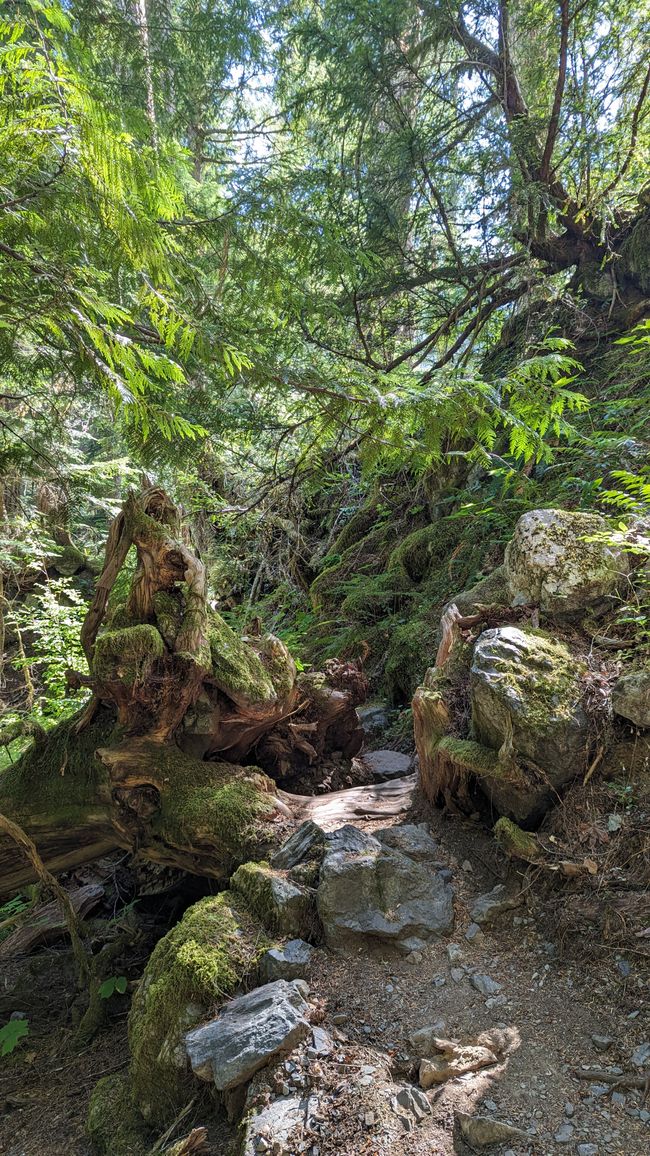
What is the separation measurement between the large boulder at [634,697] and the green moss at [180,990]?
7.45 ft

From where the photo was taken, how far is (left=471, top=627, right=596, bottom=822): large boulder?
3.24m

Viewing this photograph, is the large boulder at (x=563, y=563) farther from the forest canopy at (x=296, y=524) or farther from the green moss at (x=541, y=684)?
the green moss at (x=541, y=684)

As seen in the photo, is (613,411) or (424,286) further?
(424,286)

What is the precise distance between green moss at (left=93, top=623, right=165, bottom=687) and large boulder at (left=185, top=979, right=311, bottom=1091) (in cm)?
196

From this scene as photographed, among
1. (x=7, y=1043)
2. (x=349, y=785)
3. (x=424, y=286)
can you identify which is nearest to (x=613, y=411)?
(x=424, y=286)

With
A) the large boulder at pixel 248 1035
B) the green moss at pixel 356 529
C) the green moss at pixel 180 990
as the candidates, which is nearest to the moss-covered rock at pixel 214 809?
the green moss at pixel 180 990

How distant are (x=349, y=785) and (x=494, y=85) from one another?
28.1ft

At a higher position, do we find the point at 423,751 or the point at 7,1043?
the point at 423,751

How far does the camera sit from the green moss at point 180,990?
2746 mm

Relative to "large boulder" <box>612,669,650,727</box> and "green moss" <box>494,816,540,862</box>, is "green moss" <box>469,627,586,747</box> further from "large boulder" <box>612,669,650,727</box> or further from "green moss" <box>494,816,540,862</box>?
"green moss" <box>494,816,540,862</box>

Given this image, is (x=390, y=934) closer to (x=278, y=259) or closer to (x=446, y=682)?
(x=446, y=682)

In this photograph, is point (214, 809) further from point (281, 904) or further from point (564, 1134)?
point (564, 1134)

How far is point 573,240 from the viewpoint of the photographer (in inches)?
314

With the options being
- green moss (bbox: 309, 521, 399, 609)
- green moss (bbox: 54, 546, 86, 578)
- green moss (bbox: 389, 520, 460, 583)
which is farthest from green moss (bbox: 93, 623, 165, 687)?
green moss (bbox: 54, 546, 86, 578)
